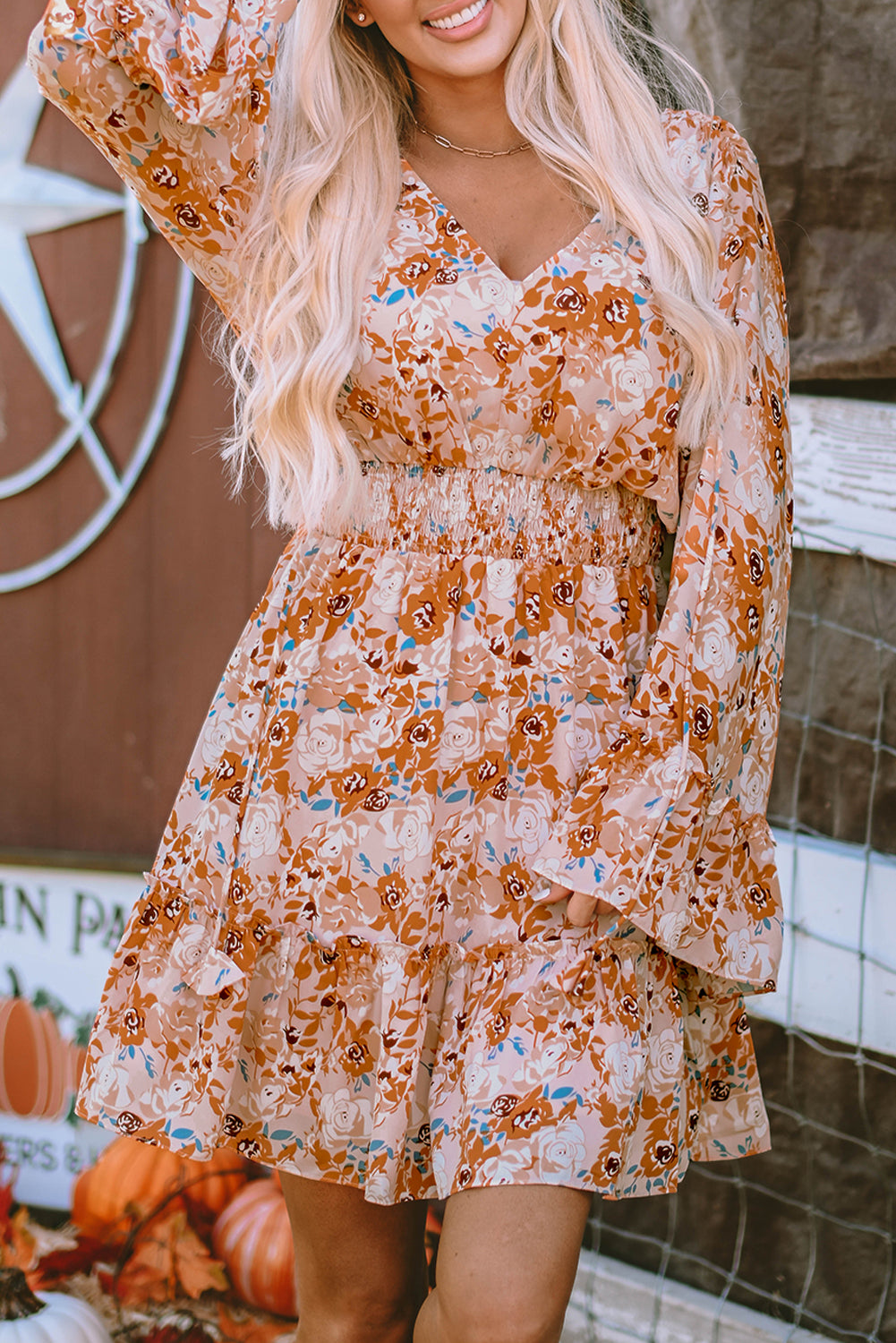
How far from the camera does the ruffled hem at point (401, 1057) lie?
1465mm

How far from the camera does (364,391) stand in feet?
5.57

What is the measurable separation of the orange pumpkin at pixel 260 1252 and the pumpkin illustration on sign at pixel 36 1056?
1.90 ft

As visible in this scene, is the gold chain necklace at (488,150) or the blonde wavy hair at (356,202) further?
the gold chain necklace at (488,150)

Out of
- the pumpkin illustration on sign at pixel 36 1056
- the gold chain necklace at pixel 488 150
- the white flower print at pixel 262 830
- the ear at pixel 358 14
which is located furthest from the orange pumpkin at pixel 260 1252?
the ear at pixel 358 14

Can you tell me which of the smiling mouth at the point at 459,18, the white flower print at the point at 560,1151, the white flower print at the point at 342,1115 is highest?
the smiling mouth at the point at 459,18

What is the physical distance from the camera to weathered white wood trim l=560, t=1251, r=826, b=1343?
2682mm

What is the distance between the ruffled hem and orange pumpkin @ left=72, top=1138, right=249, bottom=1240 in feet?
4.10

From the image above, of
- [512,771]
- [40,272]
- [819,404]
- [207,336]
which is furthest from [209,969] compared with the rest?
[40,272]

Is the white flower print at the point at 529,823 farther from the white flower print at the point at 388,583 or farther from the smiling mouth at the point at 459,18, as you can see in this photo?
the smiling mouth at the point at 459,18

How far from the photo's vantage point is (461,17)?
1.74 meters

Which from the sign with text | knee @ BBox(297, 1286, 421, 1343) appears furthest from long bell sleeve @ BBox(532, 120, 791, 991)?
the sign with text

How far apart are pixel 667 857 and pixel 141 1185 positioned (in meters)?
1.91

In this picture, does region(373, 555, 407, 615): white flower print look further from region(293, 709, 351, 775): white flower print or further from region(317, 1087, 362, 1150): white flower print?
region(317, 1087, 362, 1150): white flower print

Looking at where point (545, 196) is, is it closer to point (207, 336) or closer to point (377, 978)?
point (377, 978)
